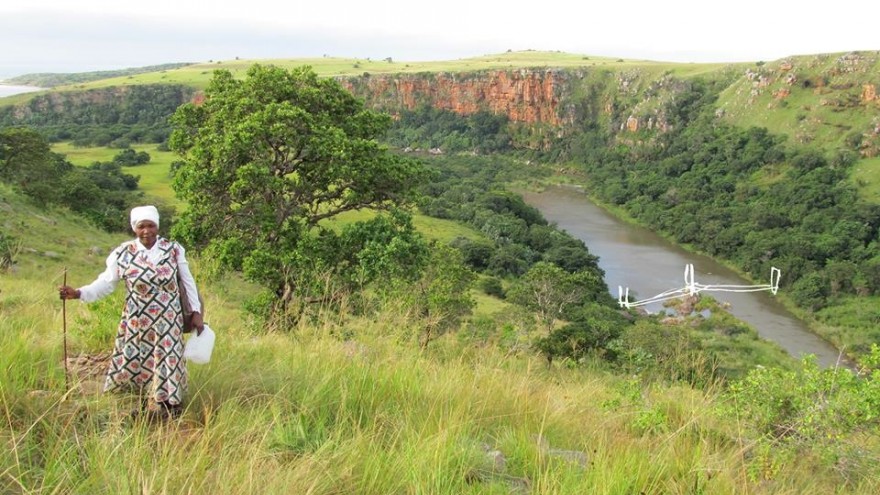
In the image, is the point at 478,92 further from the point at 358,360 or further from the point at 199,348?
the point at 199,348

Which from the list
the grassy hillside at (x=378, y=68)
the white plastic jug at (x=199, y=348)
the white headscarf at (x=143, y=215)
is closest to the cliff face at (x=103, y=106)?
the grassy hillside at (x=378, y=68)

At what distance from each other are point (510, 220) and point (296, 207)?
3751 centimetres

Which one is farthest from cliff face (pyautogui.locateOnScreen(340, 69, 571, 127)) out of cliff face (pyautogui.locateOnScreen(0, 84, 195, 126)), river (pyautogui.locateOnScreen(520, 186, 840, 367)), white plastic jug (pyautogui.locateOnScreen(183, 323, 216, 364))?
white plastic jug (pyautogui.locateOnScreen(183, 323, 216, 364))

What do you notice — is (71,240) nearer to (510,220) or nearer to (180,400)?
(180,400)

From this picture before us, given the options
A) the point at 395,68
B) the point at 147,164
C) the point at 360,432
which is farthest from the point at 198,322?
the point at 395,68

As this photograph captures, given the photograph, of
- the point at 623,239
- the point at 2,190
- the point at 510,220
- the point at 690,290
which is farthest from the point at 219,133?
the point at 623,239

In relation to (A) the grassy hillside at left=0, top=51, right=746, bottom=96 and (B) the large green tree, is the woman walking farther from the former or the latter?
(A) the grassy hillside at left=0, top=51, right=746, bottom=96

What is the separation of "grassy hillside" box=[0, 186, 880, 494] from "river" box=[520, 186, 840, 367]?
18.2m

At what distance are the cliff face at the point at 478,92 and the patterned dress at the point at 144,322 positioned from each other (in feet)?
293

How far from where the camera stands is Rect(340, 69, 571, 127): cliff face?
3561 inches

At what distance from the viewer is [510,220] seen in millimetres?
47688

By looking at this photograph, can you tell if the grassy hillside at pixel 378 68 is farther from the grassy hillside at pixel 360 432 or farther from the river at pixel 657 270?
the grassy hillside at pixel 360 432

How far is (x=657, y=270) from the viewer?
131 ft

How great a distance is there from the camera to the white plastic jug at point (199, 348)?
3154mm
